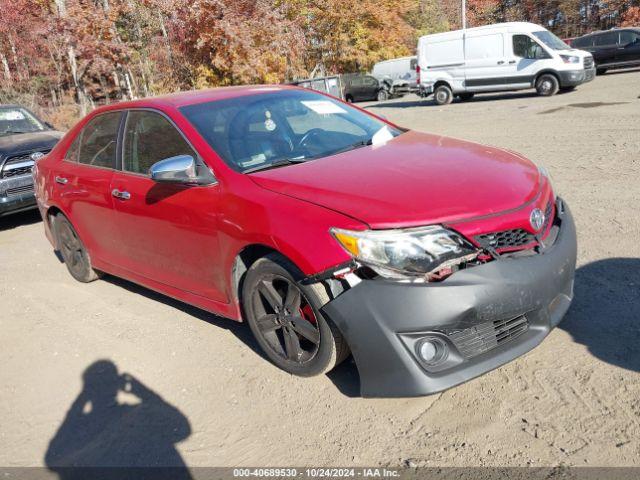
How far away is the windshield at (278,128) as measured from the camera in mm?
3803

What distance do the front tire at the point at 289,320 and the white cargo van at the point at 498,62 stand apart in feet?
54.2

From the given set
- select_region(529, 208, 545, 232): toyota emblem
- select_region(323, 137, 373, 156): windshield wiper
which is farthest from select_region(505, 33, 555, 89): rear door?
select_region(529, 208, 545, 232): toyota emblem

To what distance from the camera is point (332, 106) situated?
464 cm

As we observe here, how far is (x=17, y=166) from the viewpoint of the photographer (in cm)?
829

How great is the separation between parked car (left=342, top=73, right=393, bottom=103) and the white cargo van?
251 inches

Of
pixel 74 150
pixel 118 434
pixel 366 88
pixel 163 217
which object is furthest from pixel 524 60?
pixel 118 434

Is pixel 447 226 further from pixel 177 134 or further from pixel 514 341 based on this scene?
pixel 177 134

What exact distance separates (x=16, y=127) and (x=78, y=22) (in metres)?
9.53

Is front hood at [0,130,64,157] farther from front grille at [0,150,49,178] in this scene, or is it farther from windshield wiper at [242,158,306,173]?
windshield wiper at [242,158,306,173]

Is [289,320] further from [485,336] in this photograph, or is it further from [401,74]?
[401,74]

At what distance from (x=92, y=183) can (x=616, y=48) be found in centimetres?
2315

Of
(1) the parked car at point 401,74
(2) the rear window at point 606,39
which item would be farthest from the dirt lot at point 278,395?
(1) the parked car at point 401,74

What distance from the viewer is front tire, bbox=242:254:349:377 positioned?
3.15 meters

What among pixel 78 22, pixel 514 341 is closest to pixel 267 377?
pixel 514 341
